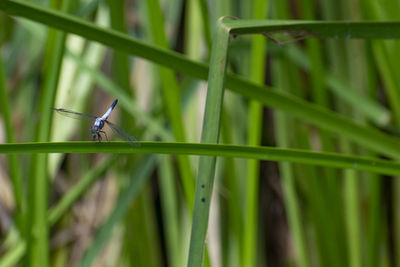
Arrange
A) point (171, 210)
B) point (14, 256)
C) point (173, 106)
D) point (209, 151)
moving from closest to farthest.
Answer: point (209, 151), point (173, 106), point (14, 256), point (171, 210)

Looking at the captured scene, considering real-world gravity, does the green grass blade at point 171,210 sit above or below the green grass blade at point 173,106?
below

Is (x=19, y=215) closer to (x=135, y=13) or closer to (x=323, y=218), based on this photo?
(x=323, y=218)

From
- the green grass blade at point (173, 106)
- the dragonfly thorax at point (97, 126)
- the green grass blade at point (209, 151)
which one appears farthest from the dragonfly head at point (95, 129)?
the green grass blade at point (209, 151)

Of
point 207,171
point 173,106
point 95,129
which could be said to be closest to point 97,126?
point 95,129

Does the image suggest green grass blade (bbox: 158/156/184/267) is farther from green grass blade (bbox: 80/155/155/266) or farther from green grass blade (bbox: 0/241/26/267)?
green grass blade (bbox: 0/241/26/267)

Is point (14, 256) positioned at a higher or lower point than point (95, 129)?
lower

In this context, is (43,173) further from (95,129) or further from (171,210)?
(171,210)

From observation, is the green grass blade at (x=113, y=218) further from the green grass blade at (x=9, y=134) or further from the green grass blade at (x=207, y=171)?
the green grass blade at (x=207, y=171)

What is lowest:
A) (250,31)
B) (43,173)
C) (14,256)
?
(14,256)

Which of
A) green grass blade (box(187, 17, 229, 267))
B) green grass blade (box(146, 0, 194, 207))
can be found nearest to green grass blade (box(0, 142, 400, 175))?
green grass blade (box(187, 17, 229, 267))
